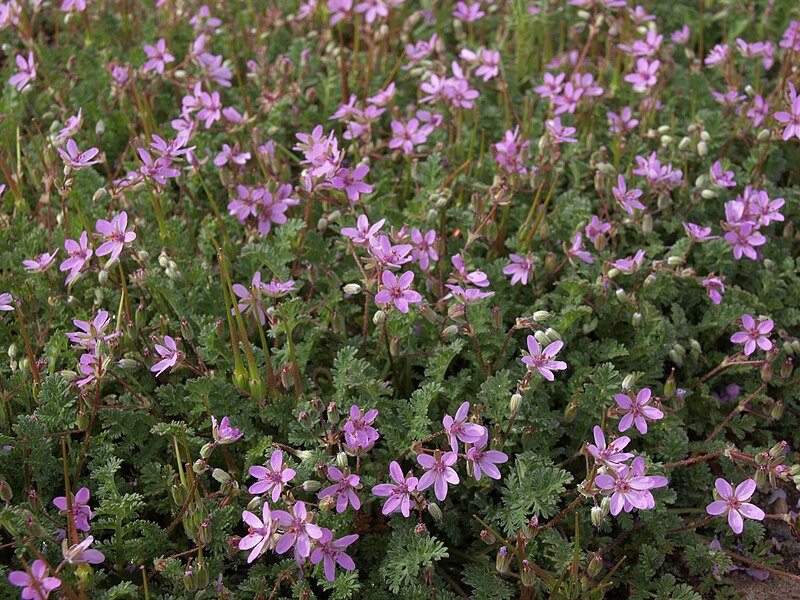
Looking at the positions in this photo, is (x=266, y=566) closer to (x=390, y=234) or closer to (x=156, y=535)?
(x=156, y=535)

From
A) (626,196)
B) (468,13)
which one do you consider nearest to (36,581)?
(626,196)

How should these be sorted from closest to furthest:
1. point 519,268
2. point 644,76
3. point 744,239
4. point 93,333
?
point 93,333 < point 519,268 < point 744,239 < point 644,76

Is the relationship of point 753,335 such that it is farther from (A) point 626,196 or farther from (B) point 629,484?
(B) point 629,484

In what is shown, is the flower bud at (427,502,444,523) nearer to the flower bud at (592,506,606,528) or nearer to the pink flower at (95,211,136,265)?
the flower bud at (592,506,606,528)

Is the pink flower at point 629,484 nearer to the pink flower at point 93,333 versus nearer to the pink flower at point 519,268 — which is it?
the pink flower at point 519,268

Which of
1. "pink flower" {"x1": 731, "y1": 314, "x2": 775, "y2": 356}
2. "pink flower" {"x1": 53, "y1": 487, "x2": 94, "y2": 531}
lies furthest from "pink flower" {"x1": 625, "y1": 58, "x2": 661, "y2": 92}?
"pink flower" {"x1": 53, "y1": 487, "x2": 94, "y2": 531}

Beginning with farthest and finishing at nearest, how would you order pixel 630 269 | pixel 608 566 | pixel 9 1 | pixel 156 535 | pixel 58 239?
1. pixel 9 1
2. pixel 58 239
3. pixel 630 269
4. pixel 608 566
5. pixel 156 535

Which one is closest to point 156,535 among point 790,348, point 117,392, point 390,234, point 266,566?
Answer: point 266,566
